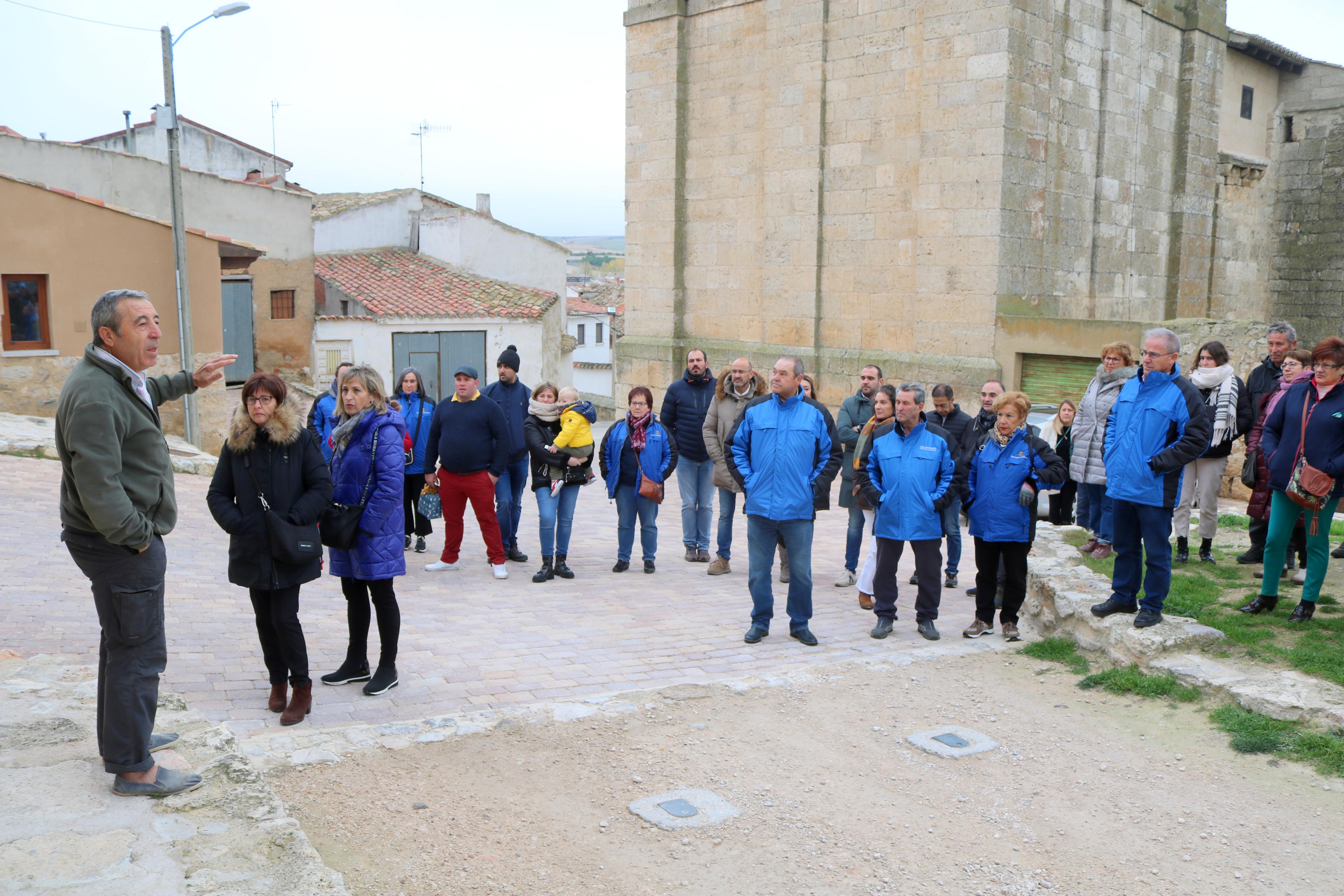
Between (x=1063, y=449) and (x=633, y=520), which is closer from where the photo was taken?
(x=1063, y=449)

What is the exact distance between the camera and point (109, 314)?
12.7 feet

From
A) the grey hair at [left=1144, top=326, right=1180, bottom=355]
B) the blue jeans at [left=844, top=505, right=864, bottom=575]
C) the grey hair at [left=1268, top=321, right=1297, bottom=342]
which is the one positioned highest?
the grey hair at [left=1268, top=321, right=1297, bottom=342]

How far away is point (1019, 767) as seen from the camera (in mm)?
4934

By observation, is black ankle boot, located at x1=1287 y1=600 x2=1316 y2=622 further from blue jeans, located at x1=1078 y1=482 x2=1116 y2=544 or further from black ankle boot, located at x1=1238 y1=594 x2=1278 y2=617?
blue jeans, located at x1=1078 y1=482 x2=1116 y2=544

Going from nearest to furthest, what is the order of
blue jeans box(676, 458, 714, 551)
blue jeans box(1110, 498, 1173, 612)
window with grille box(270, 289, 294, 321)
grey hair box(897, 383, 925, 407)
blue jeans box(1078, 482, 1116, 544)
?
blue jeans box(1110, 498, 1173, 612) < grey hair box(897, 383, 925, 407) < blue jeans box(1078, 482, 1116, 544) < blue jeans box(676, 458, 714, 551) < window with grille box(270, 289, 294, 321)

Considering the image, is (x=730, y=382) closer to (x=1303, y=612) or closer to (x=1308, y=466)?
(x=1308, y=466)

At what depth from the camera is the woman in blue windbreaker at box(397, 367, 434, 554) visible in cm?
938

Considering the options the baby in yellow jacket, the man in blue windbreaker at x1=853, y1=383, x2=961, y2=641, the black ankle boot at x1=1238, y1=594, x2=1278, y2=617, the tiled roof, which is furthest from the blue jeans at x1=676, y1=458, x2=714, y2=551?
A: the tiled roof

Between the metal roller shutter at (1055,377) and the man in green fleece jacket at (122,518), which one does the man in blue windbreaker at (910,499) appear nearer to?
the man in green fleece jacket at (122,518)

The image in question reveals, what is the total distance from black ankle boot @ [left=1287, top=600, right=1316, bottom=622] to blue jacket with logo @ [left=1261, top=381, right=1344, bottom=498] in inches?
26.5

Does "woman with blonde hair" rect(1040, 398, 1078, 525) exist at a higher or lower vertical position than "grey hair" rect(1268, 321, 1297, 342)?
lower

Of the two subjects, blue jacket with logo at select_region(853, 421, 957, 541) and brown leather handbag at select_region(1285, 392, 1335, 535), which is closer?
brown leather handbag at select_region(1285, 392, 1335, 535)

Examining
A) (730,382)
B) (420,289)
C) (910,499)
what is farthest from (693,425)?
(420,289)

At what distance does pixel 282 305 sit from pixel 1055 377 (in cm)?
1846
